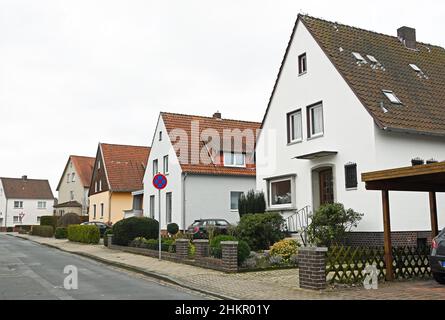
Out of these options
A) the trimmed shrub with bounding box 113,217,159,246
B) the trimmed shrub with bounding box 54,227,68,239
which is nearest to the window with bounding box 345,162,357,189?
the trimmed shrub with bounding box 113,217,159,246

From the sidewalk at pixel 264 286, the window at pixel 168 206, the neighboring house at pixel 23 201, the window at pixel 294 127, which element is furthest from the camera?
the neighboring house at pixel 23 201

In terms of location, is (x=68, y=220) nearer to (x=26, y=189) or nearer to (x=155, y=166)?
(x=155, y=166)

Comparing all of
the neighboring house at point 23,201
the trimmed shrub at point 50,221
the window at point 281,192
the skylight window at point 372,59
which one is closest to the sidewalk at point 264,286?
the window at point 281,192

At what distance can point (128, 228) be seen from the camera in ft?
76.0

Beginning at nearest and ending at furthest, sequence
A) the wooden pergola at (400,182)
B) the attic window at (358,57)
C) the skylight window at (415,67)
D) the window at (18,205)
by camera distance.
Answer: the wooden pergola at (400,182) < the attic window at (358,57) < the skylight window at (415,67) < the window at (18,205)

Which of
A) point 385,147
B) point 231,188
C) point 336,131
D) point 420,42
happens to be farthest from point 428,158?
point 231,188

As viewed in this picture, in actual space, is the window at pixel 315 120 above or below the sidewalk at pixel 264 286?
above

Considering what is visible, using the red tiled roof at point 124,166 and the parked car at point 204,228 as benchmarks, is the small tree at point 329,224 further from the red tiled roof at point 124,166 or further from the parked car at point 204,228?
the red tiled roof at point 124,166

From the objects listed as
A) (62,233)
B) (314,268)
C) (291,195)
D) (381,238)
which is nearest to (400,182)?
(314,268)

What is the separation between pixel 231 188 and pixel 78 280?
19.2 m

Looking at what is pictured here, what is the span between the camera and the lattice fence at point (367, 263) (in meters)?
11.2

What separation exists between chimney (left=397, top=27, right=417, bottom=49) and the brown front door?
8.45 m

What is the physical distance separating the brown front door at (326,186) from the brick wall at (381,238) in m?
2.09
